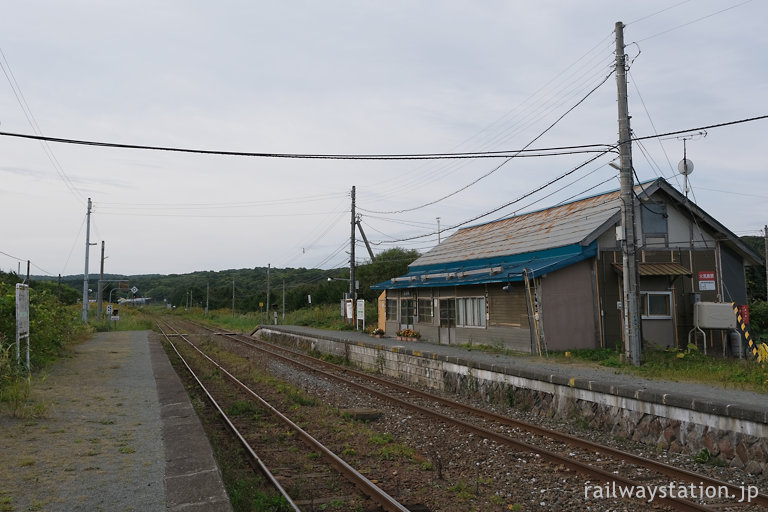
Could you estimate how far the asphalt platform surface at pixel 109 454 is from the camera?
537 centimetres

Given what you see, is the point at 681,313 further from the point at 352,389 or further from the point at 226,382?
the point at 226,382

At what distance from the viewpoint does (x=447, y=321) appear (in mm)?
20766

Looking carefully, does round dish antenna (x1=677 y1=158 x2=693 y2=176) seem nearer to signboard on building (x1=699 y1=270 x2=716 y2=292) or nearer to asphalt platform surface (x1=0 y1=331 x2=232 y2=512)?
signboard on building (x1=699 y1=270 x2=716 y2=292)

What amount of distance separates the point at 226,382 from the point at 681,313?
44.8 ft

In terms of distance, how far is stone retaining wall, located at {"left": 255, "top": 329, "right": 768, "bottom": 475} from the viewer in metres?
7.17

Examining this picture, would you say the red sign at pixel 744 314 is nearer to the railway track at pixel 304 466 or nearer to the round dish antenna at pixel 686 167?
the round dish antenna at pixel 686 167

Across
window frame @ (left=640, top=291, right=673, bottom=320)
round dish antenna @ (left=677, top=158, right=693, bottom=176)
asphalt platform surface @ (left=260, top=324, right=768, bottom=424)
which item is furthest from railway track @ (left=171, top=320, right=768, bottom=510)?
round dish antenna @ (left=677, top=158, right=693, bottom=176)

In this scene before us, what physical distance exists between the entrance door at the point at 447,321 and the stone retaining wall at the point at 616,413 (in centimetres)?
437

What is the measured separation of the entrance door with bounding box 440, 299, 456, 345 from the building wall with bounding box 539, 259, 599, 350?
4.89m

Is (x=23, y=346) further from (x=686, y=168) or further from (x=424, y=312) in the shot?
(x=686, y=168)

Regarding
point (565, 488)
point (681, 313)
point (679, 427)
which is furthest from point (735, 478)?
point (681, 313)

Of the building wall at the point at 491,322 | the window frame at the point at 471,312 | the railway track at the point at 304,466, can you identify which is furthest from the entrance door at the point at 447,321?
the railway track at the point at 304,466

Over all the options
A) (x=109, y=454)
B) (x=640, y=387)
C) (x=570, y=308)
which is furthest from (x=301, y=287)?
(x=109, y=454)

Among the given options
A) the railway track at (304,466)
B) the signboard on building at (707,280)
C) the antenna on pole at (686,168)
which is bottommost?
the railway track at (304,466)
